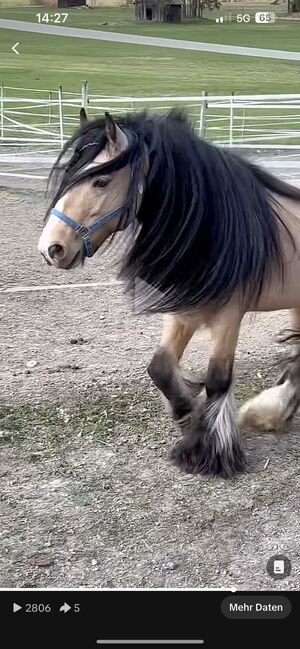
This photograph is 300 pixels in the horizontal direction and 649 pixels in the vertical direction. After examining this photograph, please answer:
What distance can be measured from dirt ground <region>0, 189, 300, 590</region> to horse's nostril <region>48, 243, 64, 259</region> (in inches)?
23.2

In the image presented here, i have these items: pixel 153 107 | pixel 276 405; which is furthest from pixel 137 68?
pixel 276 405

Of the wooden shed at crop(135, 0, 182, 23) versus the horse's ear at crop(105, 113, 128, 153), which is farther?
the wooden shed at crop(135, 0, 182, 23)

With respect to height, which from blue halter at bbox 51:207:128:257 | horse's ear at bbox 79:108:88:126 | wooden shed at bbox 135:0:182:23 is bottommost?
blue halter at bbox 51:207:128:257

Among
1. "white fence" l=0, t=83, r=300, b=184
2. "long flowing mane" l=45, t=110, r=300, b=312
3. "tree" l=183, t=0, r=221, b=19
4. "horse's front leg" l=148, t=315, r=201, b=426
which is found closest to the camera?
"long flowing mane" l=45, t=110, r=300, b=312

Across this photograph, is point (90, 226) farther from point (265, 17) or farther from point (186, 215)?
point (265, 17)

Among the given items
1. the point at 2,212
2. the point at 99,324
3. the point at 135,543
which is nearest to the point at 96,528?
the point at 135,543

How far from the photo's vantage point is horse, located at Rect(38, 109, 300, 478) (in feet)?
5.37

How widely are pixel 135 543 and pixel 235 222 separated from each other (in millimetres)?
766

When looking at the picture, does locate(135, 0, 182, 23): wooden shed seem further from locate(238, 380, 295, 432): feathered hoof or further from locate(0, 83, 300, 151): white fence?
locate(238, 380, 295, 432): feathered hoof

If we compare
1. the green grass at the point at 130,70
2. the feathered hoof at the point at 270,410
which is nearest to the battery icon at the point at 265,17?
the green grass at the point at 130,70

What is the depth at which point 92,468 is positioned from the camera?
1.95 m
